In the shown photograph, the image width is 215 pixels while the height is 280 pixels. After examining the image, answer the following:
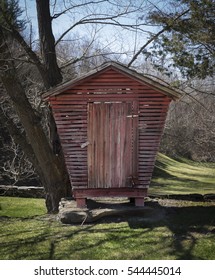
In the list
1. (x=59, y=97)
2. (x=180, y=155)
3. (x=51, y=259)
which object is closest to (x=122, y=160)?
(x=59, y=97)

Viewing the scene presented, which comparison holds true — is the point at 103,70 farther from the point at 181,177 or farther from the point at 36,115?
the point at 181,177

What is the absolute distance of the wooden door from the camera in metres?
8.53

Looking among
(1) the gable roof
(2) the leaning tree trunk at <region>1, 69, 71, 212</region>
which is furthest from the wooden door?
(2) the leaning tree trunk at <region>1, 69, 71, 212</region>

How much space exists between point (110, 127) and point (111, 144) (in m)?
0.36

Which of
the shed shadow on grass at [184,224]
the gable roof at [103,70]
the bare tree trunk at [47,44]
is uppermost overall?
the bare tree trunk at [47,44]

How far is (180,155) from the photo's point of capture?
1711 inches

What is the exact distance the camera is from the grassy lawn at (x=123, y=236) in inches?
264

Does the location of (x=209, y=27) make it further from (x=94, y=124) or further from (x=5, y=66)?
(x=5, y=66)

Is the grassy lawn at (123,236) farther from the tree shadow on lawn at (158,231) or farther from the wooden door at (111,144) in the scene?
the wooden door at (111,144)

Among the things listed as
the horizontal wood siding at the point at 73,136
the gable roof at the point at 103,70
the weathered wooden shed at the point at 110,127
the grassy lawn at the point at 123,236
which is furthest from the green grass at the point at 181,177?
the gable roof at the point at 103,70

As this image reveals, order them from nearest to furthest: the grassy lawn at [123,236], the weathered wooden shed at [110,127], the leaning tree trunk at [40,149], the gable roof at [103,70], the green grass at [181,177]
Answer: the grassy lawn at [123,236]
the gable roof at [103,70]
the weathered wooden shed at [110,127]
the leaning tree trunk at [40,149]
the green grass at [181,177]

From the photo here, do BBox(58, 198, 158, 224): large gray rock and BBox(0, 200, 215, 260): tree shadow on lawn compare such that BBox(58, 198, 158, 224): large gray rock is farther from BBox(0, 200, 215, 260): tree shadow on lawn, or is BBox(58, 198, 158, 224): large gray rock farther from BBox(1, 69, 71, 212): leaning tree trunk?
BBox(1, 69, 71, 212): leaning tree trunk

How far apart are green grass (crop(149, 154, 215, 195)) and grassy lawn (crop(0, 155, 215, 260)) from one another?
1435 cm

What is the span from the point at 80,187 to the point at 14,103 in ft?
9.70
